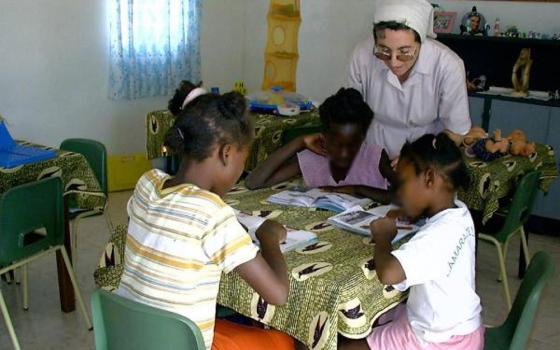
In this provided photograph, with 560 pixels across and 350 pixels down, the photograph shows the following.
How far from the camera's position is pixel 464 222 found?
1703 millimetres

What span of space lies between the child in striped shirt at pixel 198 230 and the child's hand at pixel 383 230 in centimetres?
31

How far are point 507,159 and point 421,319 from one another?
5.44ft

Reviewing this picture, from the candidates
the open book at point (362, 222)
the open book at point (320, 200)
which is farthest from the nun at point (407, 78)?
the open book at point (362, 222)

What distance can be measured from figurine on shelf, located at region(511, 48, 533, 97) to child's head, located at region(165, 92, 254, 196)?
355 centimetres

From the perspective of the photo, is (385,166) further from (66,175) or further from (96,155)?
(96,155)

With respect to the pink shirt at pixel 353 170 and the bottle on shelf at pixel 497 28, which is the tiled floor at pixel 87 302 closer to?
the pink shirt at pixel 353 170

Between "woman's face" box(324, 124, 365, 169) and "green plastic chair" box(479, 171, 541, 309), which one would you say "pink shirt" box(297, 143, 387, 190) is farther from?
"green plastic chair" box(479, 171, 541, 309)

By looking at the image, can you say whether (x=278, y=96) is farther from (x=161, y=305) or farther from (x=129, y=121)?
(x=161, y=305)

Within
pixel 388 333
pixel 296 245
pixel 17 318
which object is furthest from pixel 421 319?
pixel 17 318

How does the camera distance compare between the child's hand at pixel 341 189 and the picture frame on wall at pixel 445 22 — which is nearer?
the child's hand at pixel 341 189

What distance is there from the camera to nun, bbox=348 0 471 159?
2.37 meters

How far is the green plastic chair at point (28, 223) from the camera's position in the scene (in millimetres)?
2396

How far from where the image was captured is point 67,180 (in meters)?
2.88

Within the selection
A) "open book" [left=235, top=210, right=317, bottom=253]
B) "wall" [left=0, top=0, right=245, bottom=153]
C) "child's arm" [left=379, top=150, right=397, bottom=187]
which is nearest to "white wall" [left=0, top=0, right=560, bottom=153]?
"wall" [left=0, top=0, right=245, bottom=153]
